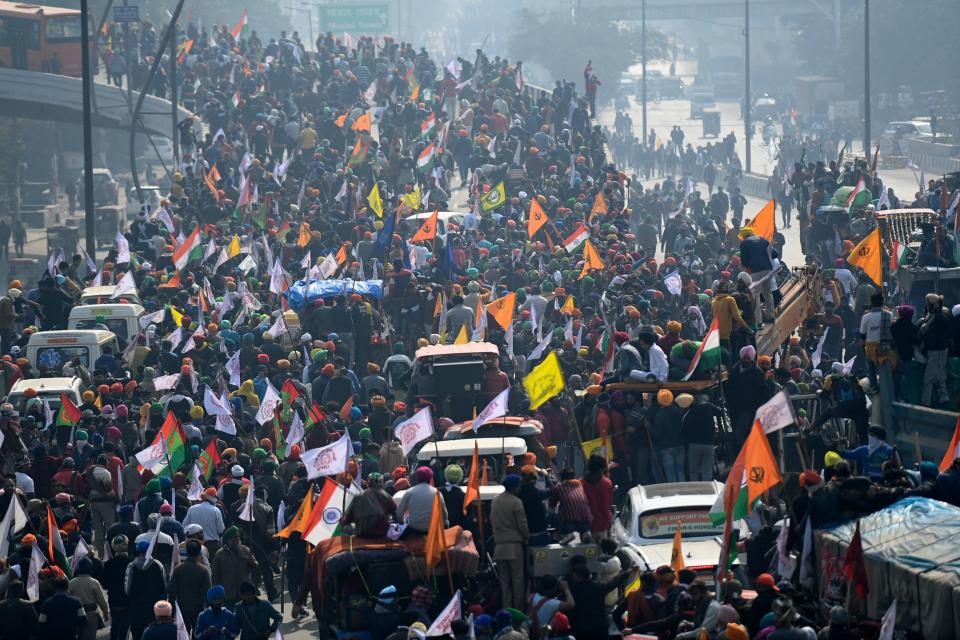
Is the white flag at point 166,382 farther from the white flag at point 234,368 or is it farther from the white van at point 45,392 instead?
the white van at point 45,392

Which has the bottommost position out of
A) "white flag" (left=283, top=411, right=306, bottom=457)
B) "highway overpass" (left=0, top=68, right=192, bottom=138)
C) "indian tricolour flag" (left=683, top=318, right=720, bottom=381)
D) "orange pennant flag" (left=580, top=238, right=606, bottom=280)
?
"white flag" (left=283, top=411, right=306, bottom=457)

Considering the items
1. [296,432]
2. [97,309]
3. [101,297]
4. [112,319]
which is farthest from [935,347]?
[101,297]

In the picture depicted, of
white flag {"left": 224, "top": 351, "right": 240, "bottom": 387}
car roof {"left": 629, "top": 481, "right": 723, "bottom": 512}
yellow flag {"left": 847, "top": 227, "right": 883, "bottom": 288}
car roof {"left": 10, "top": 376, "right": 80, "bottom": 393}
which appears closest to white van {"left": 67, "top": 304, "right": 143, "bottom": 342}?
car roof {"left": 10, "top": 376, "right": 80, "bottom": 393}

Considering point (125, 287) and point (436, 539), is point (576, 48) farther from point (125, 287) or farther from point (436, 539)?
point (436, 539)

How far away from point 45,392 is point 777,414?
1126 cm

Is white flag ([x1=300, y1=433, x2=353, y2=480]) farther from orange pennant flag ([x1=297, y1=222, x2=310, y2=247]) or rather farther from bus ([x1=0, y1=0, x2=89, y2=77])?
bus ([x1=0, y1=0, x2=89, y2=77])

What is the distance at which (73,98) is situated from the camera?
6000 cm

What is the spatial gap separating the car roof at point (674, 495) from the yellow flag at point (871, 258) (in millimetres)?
8497

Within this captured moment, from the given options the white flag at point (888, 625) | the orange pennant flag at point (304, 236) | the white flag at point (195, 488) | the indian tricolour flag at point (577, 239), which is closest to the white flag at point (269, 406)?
the white flag at point (195, 488)

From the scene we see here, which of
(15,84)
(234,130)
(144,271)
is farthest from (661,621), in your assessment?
(15,84)

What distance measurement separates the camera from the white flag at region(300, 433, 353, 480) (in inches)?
784

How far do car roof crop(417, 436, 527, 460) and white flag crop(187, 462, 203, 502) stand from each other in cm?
248

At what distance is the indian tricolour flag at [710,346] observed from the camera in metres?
21.3

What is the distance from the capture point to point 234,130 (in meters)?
47.3
